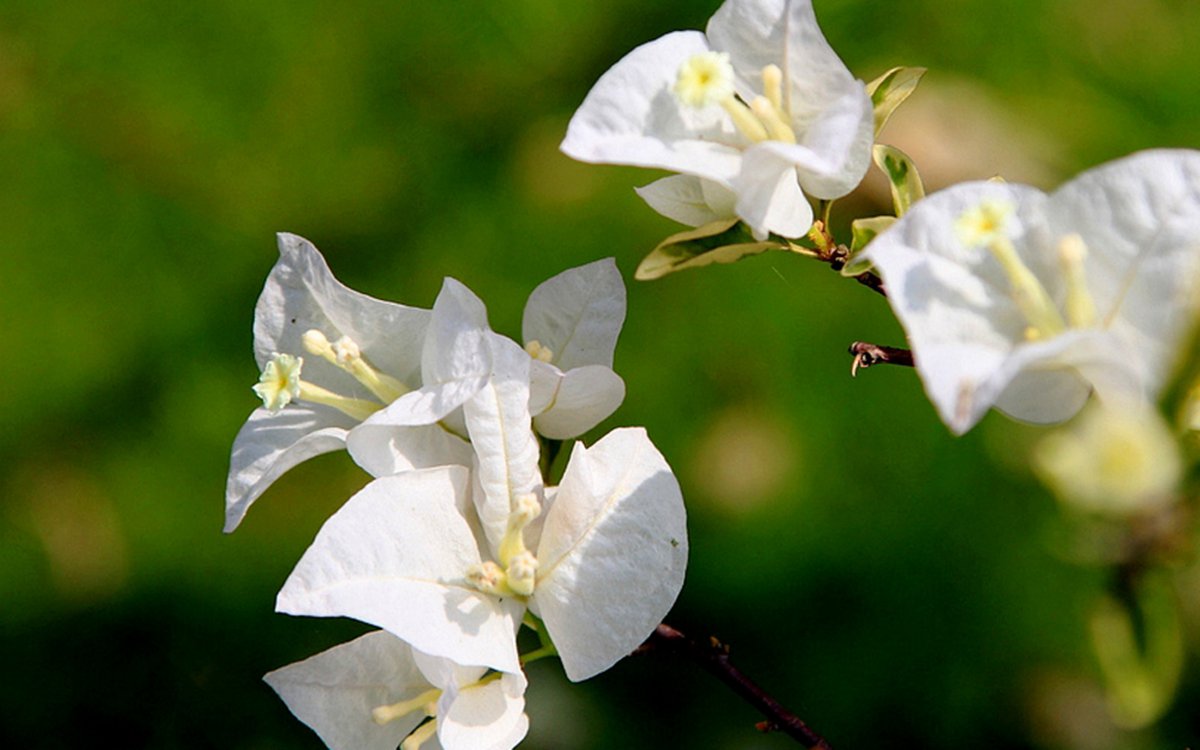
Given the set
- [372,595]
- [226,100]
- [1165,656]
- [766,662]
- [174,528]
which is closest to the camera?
[1165,656]

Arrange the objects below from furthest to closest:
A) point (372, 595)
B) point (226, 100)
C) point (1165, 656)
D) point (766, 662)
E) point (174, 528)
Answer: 1. point (226, 100)
2. point (174, 528)
3. point (766, 662)
4. point (372, 595)
5. point (1165, 656)

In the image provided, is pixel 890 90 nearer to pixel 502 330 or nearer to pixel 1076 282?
pixel 1076 282

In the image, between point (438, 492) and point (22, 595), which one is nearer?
point (438, 492)

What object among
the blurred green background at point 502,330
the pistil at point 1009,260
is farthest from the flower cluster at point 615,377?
the blurred green background at point 502,330

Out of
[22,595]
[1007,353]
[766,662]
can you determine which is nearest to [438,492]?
[1007,353]

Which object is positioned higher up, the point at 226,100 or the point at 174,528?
the point at 226,100

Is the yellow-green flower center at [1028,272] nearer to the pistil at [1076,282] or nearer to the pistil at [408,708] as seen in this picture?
the pistil at [1076,282]

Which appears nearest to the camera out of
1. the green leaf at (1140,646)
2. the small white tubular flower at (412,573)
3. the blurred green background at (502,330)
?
the green leaf at (1140,646)

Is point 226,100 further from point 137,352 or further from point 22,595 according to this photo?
point 22,595

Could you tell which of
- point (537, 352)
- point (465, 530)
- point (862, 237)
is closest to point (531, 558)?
point (465, 530)
